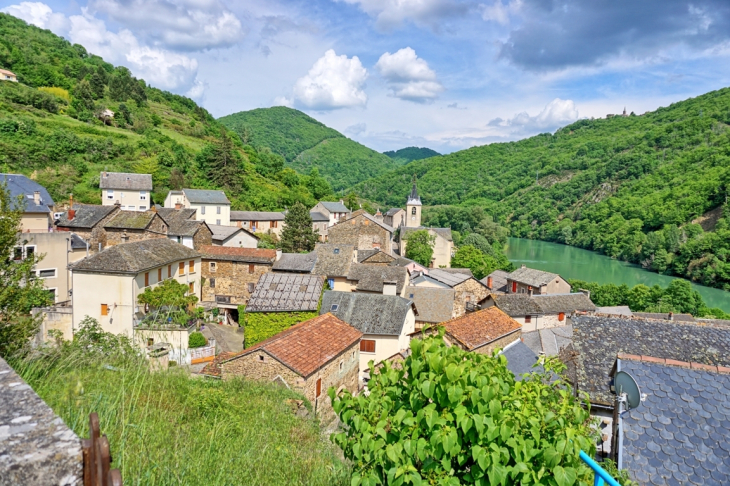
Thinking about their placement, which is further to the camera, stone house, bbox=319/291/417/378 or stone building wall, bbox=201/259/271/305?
stone building wall, bbox=201/259/271/305

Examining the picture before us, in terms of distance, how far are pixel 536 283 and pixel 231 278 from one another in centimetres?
2386

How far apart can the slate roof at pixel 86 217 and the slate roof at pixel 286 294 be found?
16.3 meters

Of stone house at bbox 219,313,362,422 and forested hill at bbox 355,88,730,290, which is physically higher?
forested hill at bbox 355,88,730,290

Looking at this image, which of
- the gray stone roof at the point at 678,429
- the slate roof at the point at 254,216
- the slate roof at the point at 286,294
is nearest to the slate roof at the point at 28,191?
the slate roof at the point at 286,294

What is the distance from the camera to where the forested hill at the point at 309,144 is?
490ft

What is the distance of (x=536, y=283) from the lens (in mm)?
36000

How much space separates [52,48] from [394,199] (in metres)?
83.1

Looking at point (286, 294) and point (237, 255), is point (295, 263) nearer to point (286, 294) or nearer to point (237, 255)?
point (237, 255)

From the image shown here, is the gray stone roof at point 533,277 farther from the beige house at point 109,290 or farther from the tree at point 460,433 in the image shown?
the tree at point 460,433

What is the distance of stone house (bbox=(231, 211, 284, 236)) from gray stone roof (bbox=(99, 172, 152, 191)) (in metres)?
8.77

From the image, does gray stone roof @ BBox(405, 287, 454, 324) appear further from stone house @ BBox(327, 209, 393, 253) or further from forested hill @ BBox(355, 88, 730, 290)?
forested hill @ BBox(355, 88, 730, 290)

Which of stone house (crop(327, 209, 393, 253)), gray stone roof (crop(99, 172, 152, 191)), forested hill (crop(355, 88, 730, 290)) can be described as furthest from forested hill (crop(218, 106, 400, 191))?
stone house (crop(327, 209, 393, 253))

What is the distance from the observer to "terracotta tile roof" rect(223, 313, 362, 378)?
41.1 feet

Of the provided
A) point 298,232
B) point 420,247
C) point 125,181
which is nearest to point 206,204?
point 125,181
